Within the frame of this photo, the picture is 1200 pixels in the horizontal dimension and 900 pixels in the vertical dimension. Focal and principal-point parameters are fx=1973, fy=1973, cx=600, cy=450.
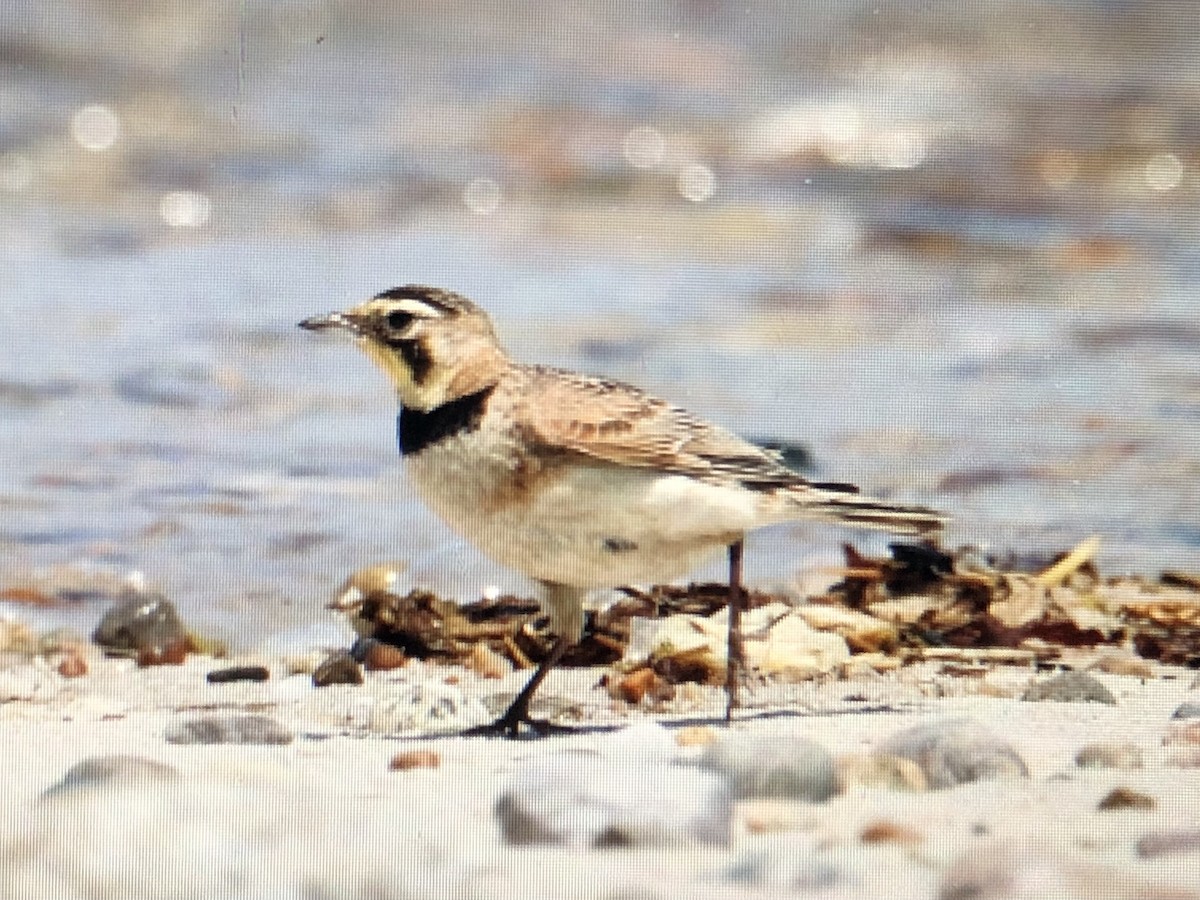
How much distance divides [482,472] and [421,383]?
12.1 inches

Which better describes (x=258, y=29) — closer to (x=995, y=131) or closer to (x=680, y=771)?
(x=995, y=131)

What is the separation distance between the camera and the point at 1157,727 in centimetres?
379

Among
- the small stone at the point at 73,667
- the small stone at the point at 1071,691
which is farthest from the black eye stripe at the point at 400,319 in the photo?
the small stone at the point at 1071,691

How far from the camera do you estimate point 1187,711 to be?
388 centimetres

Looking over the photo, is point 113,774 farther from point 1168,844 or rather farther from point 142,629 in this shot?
point 142,629

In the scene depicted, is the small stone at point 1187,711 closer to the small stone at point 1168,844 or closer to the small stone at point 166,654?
the small stone at point 1168,844

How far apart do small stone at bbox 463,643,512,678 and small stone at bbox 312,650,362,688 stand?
0.29m

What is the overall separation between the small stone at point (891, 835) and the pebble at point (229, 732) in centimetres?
131

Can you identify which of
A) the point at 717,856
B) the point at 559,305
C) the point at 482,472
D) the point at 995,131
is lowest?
the point at 717,856

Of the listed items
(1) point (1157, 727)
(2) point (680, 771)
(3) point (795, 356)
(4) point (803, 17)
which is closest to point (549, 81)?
(4) point (803, 17)

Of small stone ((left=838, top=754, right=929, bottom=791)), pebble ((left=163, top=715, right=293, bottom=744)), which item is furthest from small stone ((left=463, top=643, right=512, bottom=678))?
small stone ((left=838, top=754, right=929, bottom=791))

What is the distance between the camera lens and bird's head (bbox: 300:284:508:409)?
161 inches

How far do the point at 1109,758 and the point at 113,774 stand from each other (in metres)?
1.67

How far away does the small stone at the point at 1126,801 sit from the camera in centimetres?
308
